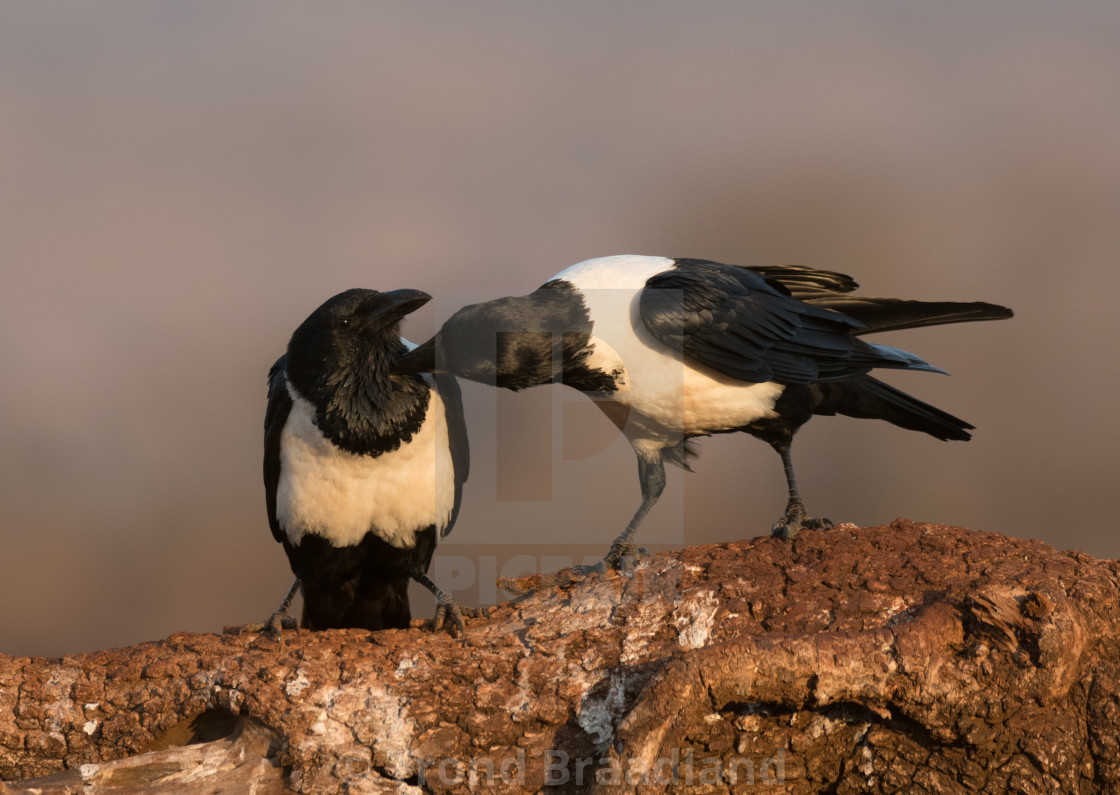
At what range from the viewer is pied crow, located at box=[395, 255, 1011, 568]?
4.93 meters

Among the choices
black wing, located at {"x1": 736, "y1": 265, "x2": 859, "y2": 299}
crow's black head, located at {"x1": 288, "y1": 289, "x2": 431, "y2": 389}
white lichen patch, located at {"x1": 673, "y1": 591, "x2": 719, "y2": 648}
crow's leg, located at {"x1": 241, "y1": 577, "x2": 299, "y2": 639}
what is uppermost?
black wing, located at {"x1": 736, "y1": 265, "x2": 859, "y2": 299}

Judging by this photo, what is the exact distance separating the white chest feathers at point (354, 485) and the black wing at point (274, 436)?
0.07 meters

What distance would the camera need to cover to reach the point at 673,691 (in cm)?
351

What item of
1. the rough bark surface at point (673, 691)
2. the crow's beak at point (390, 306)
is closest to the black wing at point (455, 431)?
the crow's beak at point (390, 306)

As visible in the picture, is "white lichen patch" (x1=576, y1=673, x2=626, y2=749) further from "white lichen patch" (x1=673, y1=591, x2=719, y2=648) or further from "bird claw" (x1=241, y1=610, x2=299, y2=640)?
"bird claw" (x1=241, y1=610, x2=299, y2=640)

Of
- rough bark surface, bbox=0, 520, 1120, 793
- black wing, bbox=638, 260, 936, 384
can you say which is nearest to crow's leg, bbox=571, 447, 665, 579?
A: rough bark surface, bbox=0, 520, 1120, 793

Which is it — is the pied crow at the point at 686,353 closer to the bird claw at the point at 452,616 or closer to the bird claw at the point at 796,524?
the bird claw at the point at 796,524

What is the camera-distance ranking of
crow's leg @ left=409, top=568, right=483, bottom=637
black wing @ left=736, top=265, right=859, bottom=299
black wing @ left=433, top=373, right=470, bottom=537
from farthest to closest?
1. black wing @ left=736, top=265, right=859, bottom=299
2. black wing @ left=433, top=373, right=470, bottom=537
3. crow's leg @ left=409, top=568, right=483, bottom=637

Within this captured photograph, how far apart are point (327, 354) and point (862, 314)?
293 centimetres

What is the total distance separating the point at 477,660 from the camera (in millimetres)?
4094

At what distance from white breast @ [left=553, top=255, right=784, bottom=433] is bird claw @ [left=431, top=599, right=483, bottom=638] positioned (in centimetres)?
128

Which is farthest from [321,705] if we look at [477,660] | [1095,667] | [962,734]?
[1095,667]

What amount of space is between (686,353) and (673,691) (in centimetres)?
→ 206

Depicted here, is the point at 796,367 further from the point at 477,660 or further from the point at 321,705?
the point at 321,705
